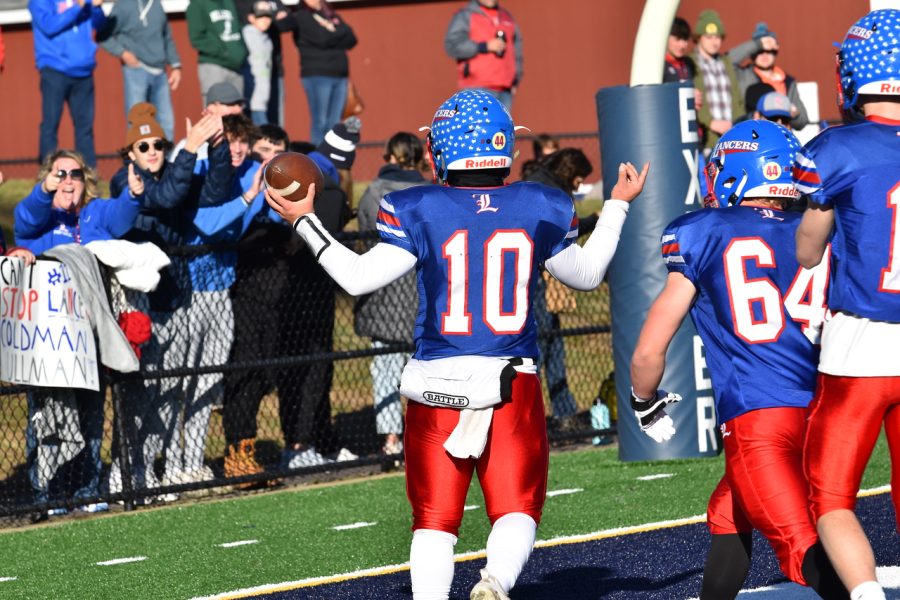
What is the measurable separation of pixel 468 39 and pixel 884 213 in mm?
9533

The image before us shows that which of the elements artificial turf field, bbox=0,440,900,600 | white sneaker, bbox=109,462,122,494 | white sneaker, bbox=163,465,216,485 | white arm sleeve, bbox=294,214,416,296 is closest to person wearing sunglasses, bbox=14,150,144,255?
white sneaker, bbox=109,462,122,494

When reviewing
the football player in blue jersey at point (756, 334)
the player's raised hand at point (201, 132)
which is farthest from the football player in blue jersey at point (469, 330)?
the player's raised hand at point (201, 132)

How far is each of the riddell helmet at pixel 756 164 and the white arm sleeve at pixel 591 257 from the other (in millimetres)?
494

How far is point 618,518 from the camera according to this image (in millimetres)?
7609

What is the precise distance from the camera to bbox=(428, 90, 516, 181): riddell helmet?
496 centimetres

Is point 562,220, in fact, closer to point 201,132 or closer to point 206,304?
point 201,132

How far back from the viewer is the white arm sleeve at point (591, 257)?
504 centimetres

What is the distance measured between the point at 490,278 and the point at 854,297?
43.7 inches

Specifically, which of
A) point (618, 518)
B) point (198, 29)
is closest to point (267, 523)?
point (618, 518)

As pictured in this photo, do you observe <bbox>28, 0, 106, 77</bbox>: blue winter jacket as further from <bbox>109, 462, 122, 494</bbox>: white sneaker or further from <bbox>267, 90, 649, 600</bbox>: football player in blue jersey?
<bbox>267, 90, 649, 600</bbox>: football player in blue jersey

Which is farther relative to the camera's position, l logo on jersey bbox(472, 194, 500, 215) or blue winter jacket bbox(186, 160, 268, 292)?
blue winter jacket bbox(186, 160, 268, 292)

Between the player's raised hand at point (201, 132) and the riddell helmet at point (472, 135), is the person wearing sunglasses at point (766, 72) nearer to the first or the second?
the player's raised hand at point (201, 132)

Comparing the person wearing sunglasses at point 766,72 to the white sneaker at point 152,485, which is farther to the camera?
the person wearing sunglasses at point 766,72

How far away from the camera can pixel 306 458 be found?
935 centimetres
